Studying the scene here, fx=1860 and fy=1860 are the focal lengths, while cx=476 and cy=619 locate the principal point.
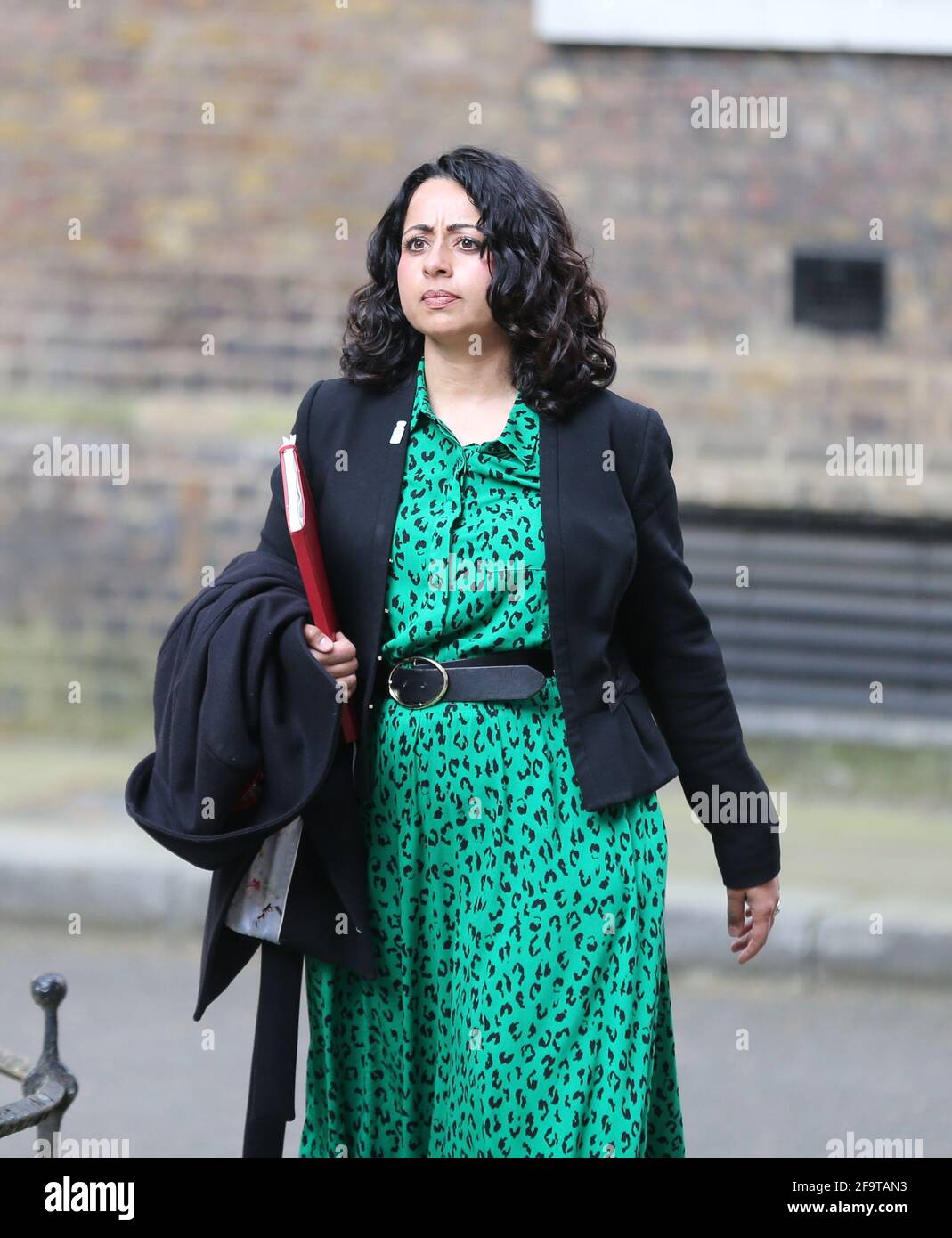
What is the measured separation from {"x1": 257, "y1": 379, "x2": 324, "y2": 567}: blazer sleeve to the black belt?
25 centimetres

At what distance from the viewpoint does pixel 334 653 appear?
274 centimetres

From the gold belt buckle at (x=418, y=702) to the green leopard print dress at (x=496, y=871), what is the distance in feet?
0.04

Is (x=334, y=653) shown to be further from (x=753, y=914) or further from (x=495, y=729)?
(x=753, y=914)

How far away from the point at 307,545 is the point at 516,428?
1.29 ft

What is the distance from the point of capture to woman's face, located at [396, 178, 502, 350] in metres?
2.86

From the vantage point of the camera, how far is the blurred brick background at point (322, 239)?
730cm

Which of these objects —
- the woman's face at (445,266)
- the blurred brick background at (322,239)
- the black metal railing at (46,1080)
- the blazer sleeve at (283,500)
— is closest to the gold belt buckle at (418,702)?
the blazer sleeve at (283,500)

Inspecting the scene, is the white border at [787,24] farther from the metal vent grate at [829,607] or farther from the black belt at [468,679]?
the black belt at [468,679]

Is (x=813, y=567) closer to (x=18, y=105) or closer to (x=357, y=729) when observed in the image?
(x=18, y=105)

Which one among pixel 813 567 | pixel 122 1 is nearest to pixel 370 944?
pixel 813 567

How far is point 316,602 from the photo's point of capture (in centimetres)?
277

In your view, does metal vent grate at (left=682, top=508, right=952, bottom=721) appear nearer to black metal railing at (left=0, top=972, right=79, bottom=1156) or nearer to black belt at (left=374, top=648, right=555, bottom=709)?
black belt at (left=374, top=648, right=555, bottom=709)
